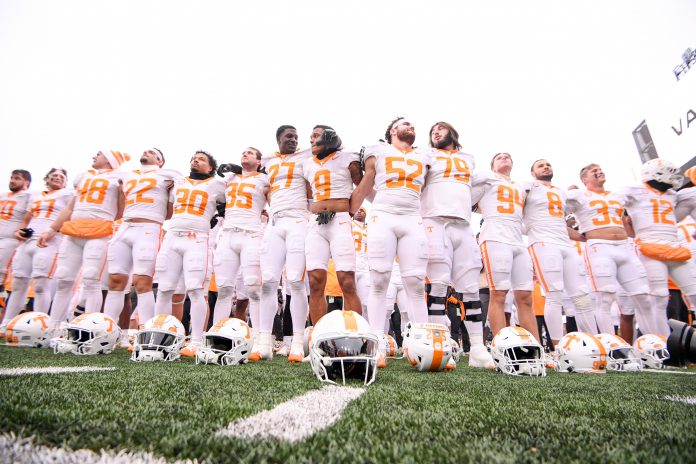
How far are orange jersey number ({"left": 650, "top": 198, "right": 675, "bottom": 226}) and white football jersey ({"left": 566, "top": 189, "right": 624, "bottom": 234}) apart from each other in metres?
0.46

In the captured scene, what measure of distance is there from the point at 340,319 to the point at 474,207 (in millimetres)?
3693

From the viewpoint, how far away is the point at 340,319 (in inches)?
104

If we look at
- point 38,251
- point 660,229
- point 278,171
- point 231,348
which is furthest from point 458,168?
point 38,251

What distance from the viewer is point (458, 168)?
4.83 metres

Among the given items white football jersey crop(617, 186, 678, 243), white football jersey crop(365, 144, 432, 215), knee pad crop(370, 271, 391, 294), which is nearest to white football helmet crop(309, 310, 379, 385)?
knee pad crop(370, 271, 391, 294)

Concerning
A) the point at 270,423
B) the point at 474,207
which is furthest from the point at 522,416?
the point at 474,207

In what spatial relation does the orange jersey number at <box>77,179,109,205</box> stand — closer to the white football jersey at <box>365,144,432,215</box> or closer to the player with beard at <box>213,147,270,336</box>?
the player with beard at <box>213,147,270,336</box>

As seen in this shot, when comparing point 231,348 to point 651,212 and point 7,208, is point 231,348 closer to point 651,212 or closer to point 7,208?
point 651,212

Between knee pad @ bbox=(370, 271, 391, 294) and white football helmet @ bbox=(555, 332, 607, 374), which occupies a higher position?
knee pad @ bbox=(370, 271, 391, 294)

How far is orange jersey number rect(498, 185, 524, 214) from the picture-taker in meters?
5.18

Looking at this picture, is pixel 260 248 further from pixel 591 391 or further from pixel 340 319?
pixel 591 391

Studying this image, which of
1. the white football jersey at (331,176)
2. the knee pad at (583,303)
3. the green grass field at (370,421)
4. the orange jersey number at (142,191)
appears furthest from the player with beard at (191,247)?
the knee pad at (583,303)

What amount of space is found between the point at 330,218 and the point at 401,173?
0.94 meters

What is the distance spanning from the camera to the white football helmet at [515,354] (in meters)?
3.42
